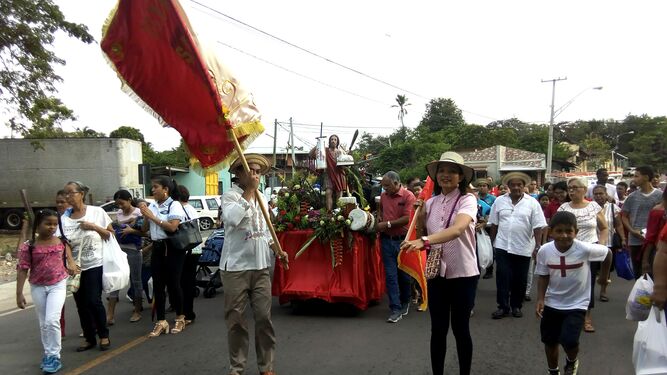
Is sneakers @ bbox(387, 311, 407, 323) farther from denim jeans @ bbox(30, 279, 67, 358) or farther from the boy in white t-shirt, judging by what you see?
denim jeans @ bbox(30, 279, 67, 358)

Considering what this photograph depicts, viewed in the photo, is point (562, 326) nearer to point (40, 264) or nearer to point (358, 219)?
point (358, 219)

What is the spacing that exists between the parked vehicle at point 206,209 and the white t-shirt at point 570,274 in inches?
739

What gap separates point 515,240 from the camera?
6.32m

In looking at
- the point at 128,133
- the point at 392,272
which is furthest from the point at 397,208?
the point at 128,133

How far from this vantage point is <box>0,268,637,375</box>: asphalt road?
475 cm

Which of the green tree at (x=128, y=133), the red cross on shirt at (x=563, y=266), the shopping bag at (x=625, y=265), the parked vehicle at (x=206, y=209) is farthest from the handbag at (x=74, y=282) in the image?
the green tree at (x=128, y=133)

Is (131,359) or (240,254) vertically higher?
(240,254)

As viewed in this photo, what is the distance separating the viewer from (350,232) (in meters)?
6.41

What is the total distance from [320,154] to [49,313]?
3.64 meters

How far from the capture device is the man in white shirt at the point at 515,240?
20.7 ft

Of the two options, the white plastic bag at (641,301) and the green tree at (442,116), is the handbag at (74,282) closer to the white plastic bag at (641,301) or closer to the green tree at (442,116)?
the white plastic bag at (641,301)

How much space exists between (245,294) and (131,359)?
5.64 feet

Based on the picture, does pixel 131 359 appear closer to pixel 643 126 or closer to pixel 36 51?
pixel 36 51

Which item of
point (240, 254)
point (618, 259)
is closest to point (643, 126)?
point (618, 259)
